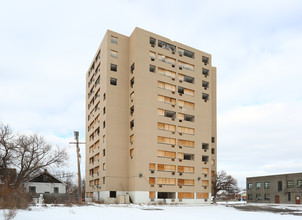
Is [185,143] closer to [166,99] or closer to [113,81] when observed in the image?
[166,99]

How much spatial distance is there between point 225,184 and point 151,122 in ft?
74.1

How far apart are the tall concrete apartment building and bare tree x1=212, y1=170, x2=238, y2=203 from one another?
8.44ft

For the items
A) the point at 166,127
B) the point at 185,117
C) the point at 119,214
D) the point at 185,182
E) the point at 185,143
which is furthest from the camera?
the point at 185,117

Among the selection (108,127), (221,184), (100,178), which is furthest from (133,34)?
(221,184)

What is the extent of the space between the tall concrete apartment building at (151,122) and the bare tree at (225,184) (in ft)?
8.44

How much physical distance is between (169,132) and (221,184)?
18.0 m

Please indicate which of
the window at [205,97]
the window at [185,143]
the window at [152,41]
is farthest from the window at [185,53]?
the window at [185,143]

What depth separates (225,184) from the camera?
6675 cm

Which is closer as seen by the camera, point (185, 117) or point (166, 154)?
point (166, 154)

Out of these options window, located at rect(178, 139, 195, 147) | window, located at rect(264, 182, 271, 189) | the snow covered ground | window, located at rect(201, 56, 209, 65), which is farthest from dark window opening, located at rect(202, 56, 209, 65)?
the snow covered ground

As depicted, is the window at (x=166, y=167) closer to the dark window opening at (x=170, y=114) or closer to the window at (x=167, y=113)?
the window at (x=167, y=113)

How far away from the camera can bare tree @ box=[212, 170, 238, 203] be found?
2606 inches

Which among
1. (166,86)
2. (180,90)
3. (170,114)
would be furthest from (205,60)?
(170,114)

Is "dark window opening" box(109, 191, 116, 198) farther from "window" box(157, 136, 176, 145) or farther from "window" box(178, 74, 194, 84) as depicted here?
"window" box(178, 74, 194, 84)
